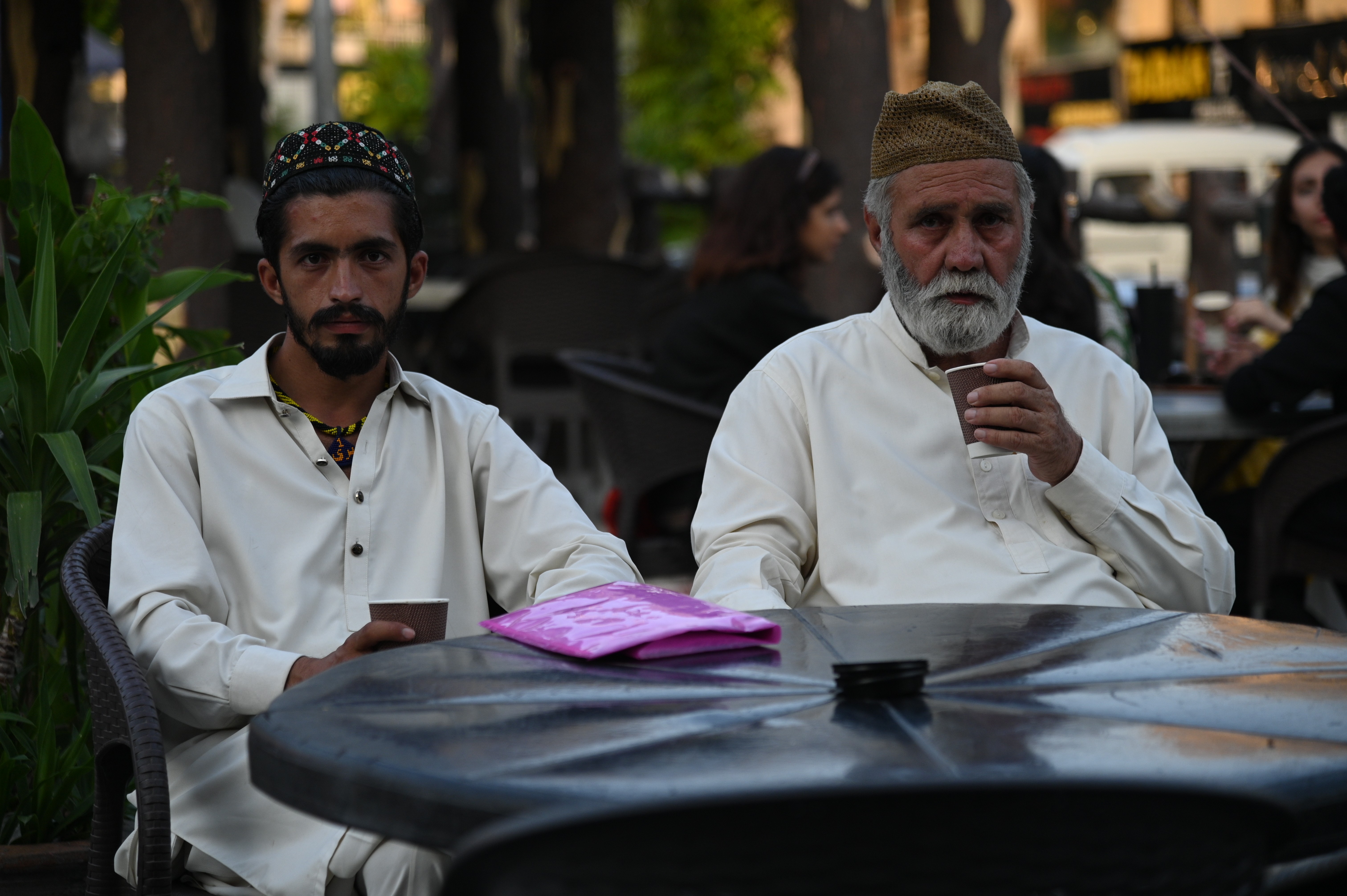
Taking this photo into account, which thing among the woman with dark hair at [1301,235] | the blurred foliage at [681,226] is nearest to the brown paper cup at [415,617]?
the woman with dark hair at [1301,235]

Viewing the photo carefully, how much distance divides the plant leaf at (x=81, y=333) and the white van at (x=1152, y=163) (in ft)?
33.3

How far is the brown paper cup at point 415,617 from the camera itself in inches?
75.5

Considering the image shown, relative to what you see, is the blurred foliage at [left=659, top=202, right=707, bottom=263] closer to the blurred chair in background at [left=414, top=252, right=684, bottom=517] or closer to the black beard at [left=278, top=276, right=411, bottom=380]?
the blurred chair in background at [left=414, top=252, right=684, bottom=517]

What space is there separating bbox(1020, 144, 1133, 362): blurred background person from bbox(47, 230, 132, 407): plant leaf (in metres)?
2.20

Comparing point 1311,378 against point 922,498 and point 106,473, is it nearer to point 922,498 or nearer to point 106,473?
point 922,498

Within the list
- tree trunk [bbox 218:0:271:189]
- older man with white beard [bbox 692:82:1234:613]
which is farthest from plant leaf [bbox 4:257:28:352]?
tree trunk [bbox 218:0:271:189]

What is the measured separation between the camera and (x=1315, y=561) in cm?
400

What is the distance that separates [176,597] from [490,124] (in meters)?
9.72

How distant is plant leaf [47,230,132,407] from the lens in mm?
2490

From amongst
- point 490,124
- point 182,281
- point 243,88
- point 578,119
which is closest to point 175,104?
point 182,281

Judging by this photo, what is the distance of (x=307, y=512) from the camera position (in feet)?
7.52

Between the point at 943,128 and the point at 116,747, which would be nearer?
the point at 116,747

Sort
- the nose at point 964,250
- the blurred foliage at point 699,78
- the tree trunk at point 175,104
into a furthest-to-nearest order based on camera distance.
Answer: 1. the blurred foliage at point 699,78
2. the tree trunk at point 175,104
3. the nose at point 964,250

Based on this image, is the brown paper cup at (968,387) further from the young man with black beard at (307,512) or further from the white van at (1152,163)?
the white van at (1152,163)
